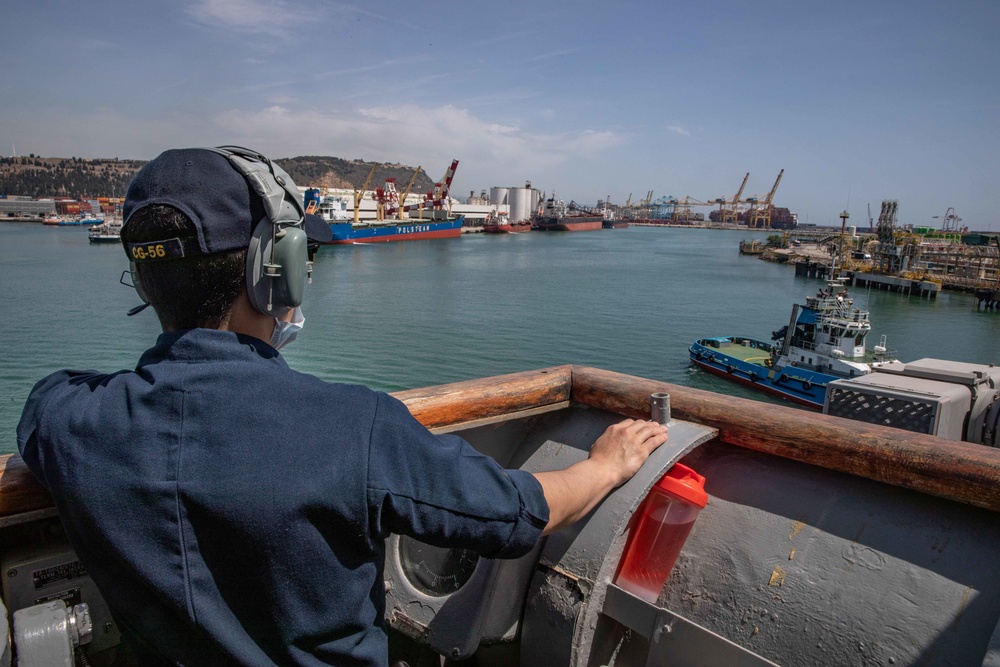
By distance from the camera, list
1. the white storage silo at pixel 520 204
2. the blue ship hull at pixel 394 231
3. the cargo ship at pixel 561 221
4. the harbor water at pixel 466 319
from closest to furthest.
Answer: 1. the harbor water at pixel 466 319
2. the blue ship hull at pixel 394 231
3. the cargo ship at pixel 561 221
4. the white storage silo at pixel 520 204

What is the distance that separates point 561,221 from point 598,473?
115705 millimetres

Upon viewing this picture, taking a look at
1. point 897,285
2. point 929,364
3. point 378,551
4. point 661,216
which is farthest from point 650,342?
point 661,216

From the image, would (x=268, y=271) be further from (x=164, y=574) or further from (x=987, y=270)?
(x=987, y=270)

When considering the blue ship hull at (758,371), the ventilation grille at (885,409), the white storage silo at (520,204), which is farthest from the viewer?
the white storage silo at (520,204)

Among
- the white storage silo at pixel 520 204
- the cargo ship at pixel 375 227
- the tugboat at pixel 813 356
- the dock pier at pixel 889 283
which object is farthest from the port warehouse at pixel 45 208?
the tugboat at pixel 813 356

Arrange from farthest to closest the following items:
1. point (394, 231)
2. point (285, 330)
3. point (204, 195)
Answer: point (394, 231) < point (285, 330) < point (204, 195)

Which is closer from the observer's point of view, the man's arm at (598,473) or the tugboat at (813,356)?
the man's arm at (598,473)

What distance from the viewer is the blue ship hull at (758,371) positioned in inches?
687

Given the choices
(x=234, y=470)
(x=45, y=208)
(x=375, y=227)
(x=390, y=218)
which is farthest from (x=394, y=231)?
(x=45, y=208)

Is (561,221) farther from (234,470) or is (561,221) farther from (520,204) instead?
(234,470)

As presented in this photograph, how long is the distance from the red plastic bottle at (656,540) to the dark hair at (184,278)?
1326 millimetres

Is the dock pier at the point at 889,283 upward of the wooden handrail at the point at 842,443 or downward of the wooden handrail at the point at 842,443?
downward

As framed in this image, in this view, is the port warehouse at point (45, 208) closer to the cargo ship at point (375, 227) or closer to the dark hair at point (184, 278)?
the cargo ship at point (375, 227)

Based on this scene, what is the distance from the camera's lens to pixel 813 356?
1845 cm
